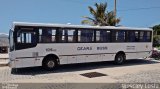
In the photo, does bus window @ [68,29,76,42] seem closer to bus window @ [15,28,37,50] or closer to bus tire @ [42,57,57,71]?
bus tire @ [42,57,57,71]

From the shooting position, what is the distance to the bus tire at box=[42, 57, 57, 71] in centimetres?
→ 1380

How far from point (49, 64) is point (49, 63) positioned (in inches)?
2.5

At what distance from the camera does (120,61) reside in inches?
680

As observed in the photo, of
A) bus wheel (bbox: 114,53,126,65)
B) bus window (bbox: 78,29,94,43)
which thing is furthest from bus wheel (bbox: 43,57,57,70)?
bus wheel (bbox: 114,53,126,65)

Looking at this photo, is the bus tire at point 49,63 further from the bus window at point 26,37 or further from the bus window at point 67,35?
the bus window at point 26,37

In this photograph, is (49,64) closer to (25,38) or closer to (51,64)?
(51,64)

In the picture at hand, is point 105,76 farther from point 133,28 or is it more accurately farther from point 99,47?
point 133,28

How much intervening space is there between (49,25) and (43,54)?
68.4 inches

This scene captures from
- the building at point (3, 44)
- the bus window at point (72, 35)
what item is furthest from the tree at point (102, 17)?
the bus window at point (72, 35)

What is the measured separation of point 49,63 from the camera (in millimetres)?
13898

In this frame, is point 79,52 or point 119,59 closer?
point 79,52

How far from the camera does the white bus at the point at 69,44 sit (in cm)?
1292

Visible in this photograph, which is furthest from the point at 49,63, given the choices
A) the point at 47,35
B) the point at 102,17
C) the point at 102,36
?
the point at 102,17

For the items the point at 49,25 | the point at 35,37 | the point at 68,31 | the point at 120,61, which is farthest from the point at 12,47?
the point at 120,61
